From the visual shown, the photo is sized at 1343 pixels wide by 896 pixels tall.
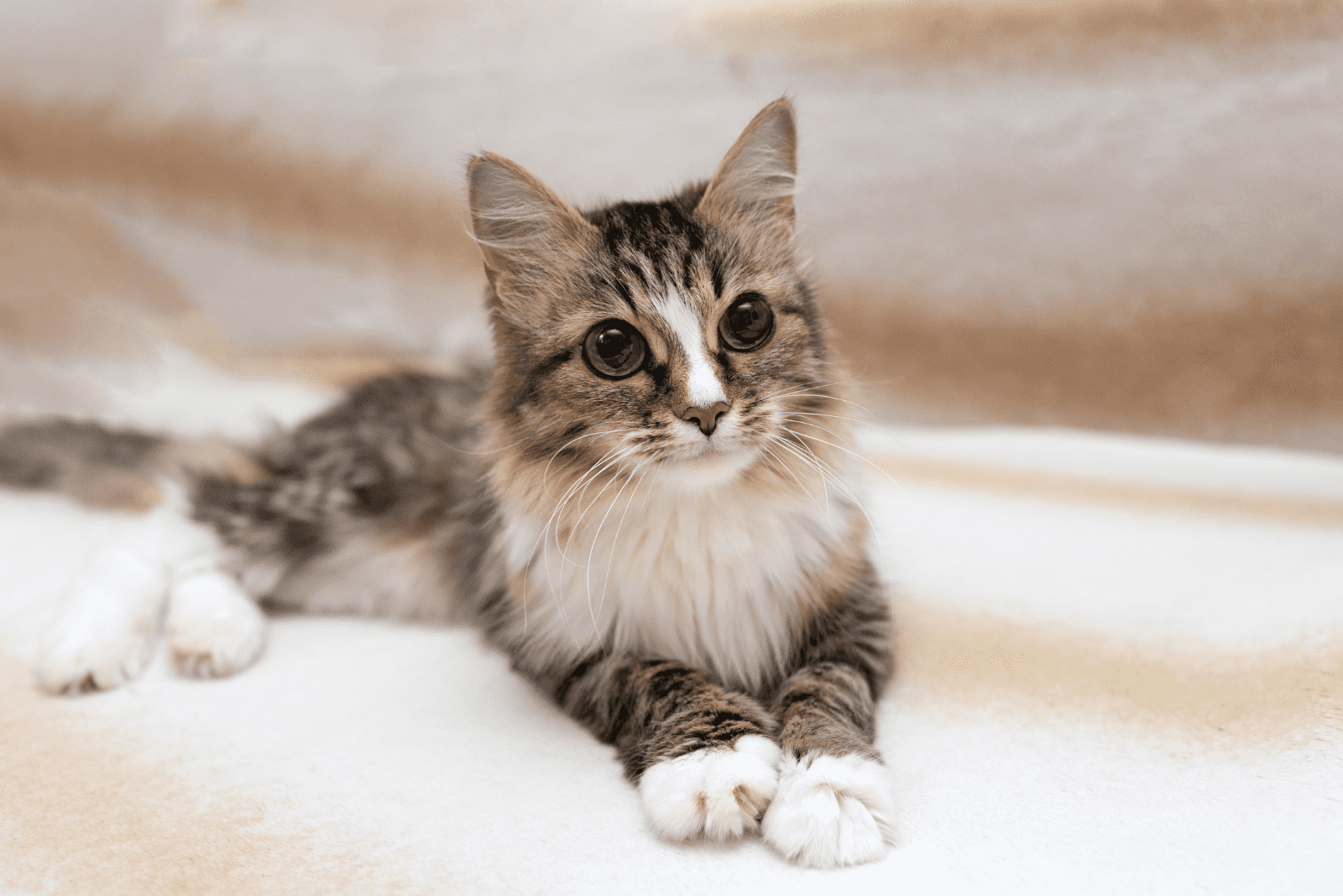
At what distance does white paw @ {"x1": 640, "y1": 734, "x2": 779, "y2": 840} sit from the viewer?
1.19 meters

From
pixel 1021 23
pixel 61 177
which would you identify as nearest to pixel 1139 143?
pixel 1021 23

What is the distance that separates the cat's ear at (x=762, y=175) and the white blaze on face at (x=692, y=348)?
0.25 metres

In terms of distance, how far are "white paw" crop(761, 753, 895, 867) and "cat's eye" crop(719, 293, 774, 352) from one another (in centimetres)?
64

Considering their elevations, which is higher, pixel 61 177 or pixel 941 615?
pixel 61 177

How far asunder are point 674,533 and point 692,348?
31cm

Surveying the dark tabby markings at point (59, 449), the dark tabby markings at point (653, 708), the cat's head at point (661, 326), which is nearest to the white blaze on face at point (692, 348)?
the cat's head at point (661, 326)

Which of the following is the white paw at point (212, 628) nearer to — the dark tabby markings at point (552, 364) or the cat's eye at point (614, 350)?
the dark tabby markings at point (552, 364)

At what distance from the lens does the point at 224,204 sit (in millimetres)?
3186

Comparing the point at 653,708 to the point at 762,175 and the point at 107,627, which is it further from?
the point at 107,627

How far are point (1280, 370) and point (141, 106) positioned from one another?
3755 millimetres

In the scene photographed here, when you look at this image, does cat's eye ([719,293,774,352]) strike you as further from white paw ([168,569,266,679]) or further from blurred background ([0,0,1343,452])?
blurred background ([0,0,1343,452])

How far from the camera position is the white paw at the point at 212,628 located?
1716 mm

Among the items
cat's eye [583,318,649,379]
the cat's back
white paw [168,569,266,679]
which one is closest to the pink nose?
cat's eye [583,318,649,379]

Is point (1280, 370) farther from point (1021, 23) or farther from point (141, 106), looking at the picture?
point (141, 106)
